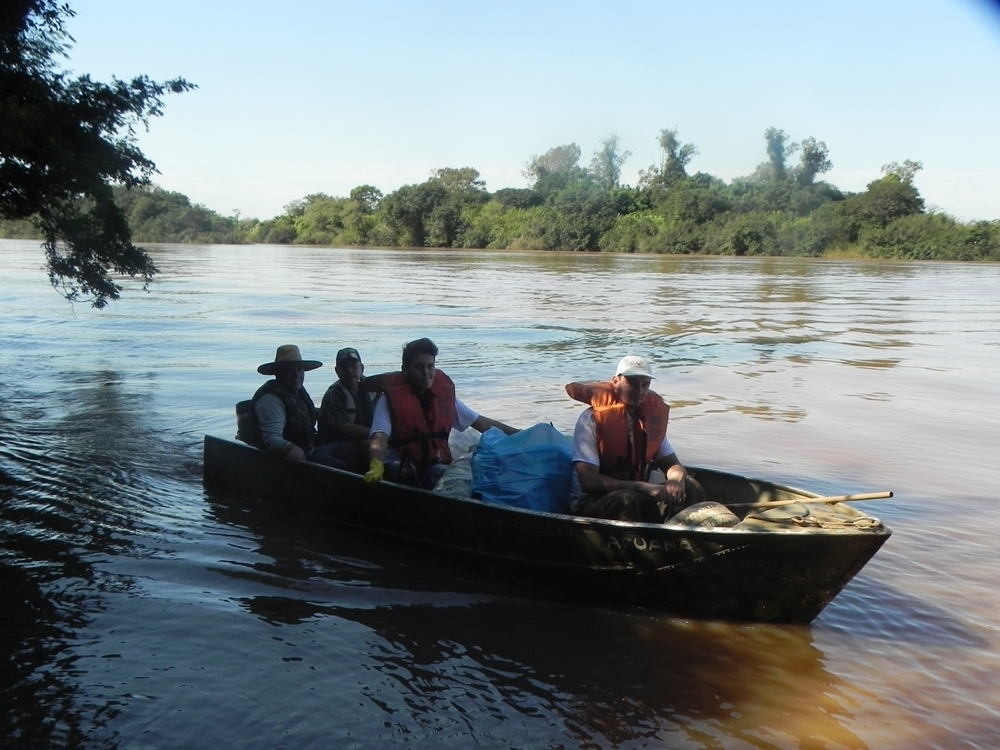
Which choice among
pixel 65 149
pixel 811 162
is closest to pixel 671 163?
pixel 811 162

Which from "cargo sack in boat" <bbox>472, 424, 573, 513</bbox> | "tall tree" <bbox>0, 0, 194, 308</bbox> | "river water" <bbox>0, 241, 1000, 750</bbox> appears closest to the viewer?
"river water" <bbox>0, 241, 1000, 750</bbox>

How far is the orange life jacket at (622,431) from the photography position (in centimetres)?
548

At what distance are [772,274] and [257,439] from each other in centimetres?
3610

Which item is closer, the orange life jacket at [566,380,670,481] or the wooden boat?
the wooden boat

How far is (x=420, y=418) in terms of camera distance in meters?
6.24

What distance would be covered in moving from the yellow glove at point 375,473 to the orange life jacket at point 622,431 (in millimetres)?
1335

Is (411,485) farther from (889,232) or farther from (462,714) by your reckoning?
(889,232)

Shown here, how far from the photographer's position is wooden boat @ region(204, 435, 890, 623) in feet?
15.4

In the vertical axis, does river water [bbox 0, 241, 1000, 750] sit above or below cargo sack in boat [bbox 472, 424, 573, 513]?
below

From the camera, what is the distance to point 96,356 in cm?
1533

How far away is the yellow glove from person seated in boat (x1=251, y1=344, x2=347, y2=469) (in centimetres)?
80

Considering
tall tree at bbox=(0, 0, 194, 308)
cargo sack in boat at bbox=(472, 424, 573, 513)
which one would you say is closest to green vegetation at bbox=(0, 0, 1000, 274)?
tall tree at bbox=(0, 0, 194, 308)

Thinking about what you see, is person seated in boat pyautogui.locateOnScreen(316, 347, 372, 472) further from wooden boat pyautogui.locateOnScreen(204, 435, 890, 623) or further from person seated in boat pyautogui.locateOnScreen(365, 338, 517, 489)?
wooden boat pyautogui.locateOnScreen(204, 435, 890, 623)

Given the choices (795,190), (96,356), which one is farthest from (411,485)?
(795,190)
